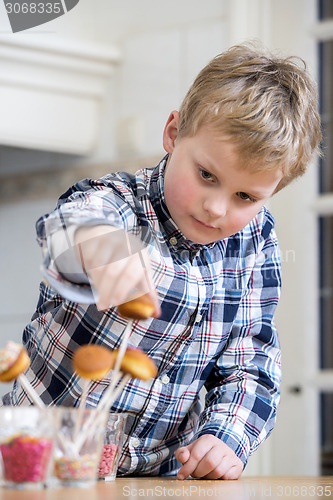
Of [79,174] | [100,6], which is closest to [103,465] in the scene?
[79,174]

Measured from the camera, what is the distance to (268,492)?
656mm

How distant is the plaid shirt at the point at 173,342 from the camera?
0.91 metres

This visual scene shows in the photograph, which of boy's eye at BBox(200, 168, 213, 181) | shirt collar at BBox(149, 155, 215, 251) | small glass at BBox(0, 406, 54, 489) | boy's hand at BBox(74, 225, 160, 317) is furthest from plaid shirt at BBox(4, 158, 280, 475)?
small glass at BBox(0, 406, 54, 489)

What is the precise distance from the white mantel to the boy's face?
3.44 ft

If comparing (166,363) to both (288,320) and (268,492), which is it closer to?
(268,492)

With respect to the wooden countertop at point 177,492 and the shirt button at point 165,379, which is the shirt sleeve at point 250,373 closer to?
the shirt button at point 165,379

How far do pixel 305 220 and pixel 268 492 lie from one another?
135 cm

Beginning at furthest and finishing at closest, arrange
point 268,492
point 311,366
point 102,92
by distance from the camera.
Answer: point 102,92 → point 311,366 → point 268,492

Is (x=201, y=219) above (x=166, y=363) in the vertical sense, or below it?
above

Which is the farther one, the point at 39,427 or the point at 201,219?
the point at 201,219

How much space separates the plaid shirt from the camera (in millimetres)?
910

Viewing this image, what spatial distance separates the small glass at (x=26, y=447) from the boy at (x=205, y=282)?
256 millimetres

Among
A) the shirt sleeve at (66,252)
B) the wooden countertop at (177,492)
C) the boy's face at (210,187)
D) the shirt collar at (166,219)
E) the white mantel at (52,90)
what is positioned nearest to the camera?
the wooden countertop at (177,492)

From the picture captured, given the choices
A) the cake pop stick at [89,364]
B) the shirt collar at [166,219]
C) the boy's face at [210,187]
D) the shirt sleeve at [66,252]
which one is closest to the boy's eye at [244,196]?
the boy's face at [210,187]
